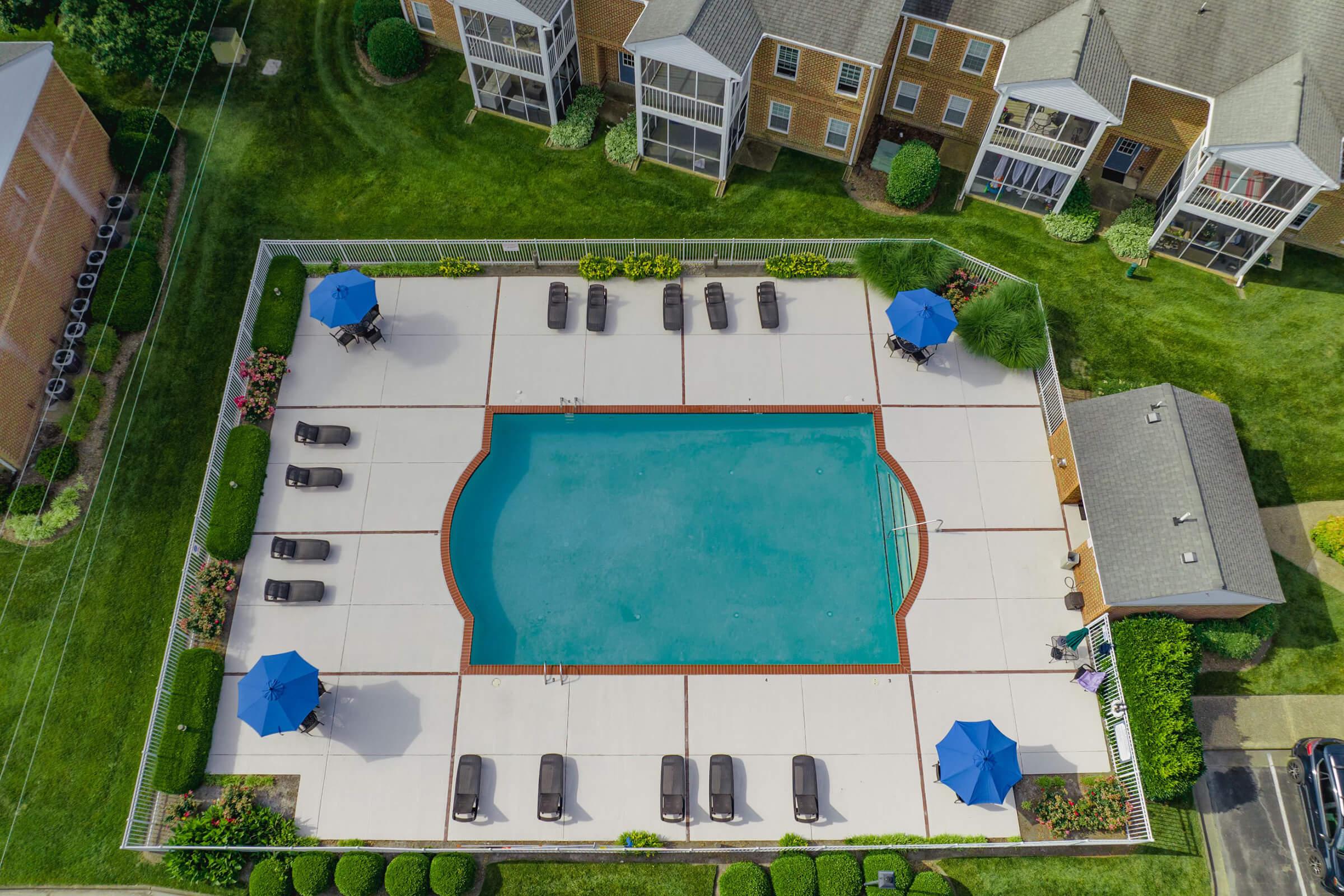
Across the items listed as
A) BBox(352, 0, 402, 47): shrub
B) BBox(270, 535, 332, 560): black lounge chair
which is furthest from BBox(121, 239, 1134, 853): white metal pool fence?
BBox(352, 0, 402, 47): shrub

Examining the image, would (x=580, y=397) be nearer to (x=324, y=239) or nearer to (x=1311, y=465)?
(x=324, y=239)

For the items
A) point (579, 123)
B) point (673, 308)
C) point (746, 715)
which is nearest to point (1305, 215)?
point (673, 308)

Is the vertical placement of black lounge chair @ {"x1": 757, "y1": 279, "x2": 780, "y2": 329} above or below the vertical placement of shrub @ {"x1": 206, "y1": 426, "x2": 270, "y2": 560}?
above

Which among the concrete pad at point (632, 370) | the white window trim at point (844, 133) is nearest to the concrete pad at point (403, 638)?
the concrete pad at point (632, 370)

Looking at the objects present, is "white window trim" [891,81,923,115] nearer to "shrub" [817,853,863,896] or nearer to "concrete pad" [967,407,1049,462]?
"concrete pad" [967,407,1049,462]

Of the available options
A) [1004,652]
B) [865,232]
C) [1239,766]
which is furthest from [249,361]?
[1239,766]

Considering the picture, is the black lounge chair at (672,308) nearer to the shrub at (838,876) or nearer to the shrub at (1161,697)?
the shrub at (1161,697)
